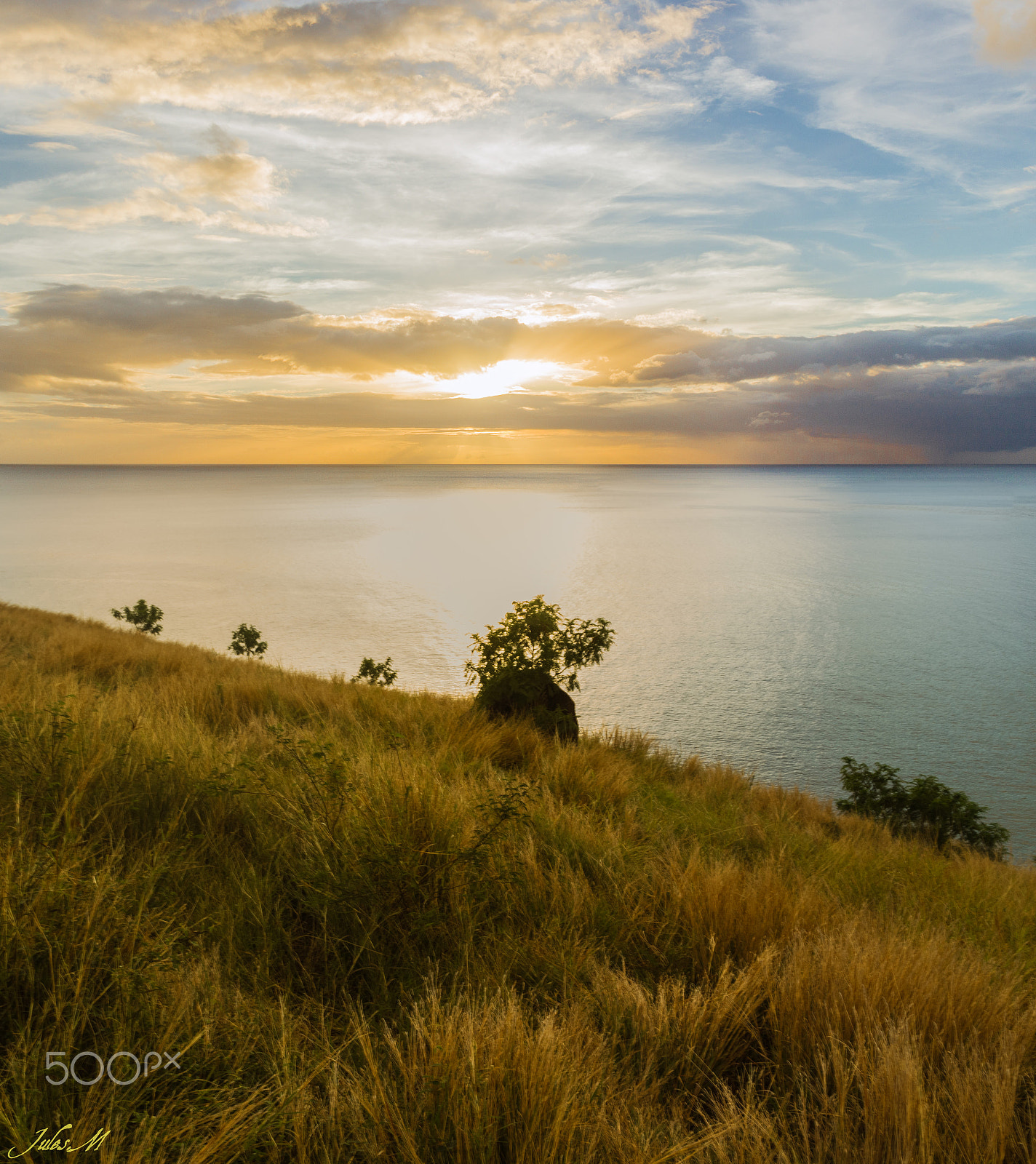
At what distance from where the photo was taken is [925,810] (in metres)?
18.1

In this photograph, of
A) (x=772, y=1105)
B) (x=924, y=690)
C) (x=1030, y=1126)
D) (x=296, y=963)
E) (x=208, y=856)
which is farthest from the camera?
(x=924, y=690)

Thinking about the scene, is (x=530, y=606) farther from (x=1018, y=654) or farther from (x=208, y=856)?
(x=1018, y=654)

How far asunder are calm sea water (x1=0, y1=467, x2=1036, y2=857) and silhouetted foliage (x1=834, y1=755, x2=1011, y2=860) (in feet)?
34.5

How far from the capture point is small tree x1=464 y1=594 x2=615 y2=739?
1196 cm

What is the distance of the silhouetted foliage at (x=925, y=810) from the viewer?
1720cm

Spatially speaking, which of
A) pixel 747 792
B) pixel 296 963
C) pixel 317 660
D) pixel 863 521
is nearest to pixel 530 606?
pixel 747 792

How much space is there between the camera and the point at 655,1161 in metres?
2.15

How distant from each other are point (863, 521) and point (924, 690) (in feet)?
411

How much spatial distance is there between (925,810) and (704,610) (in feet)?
171
